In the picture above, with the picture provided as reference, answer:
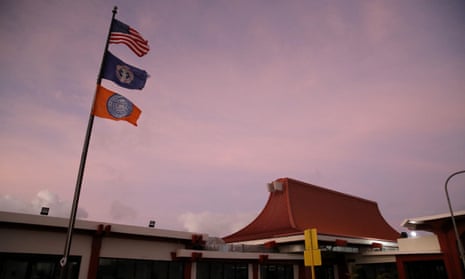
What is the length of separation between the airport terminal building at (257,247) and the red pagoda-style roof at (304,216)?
0.11 meters

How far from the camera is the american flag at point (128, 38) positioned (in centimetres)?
1385

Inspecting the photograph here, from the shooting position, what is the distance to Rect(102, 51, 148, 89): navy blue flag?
43.5ft

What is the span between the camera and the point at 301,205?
104 ft

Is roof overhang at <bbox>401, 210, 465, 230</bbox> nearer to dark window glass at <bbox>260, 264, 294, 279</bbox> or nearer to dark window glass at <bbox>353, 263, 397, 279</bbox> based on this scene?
dark window glass at <bbox>353, 263, 397, 279</bbox>

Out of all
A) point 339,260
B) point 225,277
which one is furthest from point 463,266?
point 225,277

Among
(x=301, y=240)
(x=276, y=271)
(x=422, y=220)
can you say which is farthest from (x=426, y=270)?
(x=276, y=271)

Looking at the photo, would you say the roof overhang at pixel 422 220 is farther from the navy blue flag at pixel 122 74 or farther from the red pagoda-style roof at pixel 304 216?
the navy blue flag at pixel 122 74

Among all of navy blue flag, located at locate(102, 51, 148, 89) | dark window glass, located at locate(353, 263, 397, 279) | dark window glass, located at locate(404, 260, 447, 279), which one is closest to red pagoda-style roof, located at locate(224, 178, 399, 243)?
dark window glass, located at locate(353, 263, 397, 279)

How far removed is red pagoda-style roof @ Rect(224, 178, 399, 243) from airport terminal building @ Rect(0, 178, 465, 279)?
0.11 metres

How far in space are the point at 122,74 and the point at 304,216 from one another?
22319mm

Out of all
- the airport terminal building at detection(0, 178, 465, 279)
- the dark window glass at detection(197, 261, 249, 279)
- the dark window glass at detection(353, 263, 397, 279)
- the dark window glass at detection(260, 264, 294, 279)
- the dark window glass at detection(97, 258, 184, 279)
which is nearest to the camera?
the airport terminal building at detection(0, 178, 465, 279)

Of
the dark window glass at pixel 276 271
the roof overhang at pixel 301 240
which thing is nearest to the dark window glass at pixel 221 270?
the dark window glass at pixel 276 271

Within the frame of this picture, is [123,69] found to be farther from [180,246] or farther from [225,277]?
[225,277]

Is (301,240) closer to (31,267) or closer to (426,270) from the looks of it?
(426,270)
